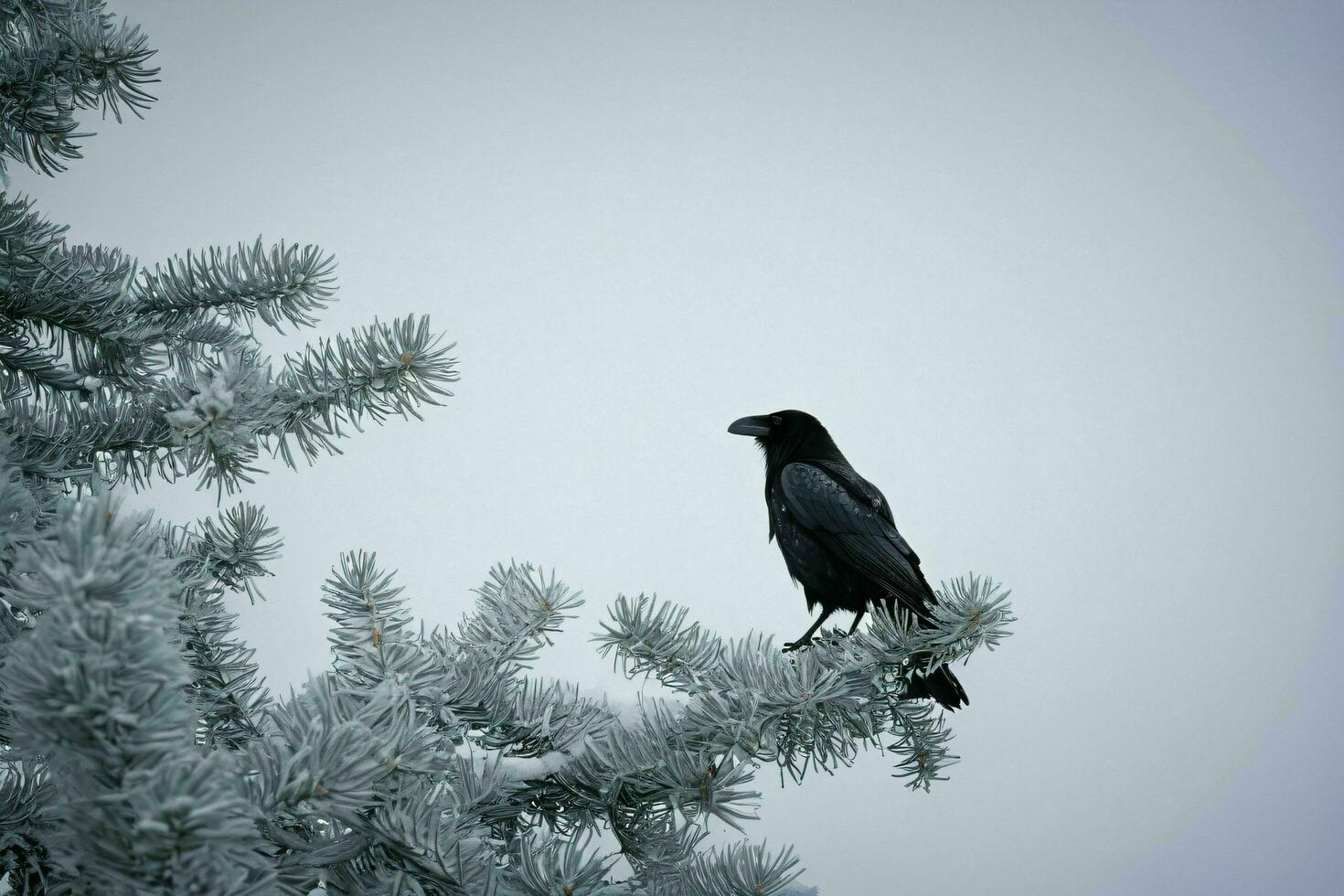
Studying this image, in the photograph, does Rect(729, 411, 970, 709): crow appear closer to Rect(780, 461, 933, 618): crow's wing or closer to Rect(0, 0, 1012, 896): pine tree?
Rect(780, 461, 933, 618): crow's wing

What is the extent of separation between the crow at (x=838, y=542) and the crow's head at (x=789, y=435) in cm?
10

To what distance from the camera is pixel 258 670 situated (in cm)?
92

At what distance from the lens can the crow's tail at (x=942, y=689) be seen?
1219 millimetres

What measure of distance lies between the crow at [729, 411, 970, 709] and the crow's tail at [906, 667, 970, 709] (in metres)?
0.17

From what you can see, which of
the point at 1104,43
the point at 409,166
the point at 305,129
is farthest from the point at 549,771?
the point at 1104,43

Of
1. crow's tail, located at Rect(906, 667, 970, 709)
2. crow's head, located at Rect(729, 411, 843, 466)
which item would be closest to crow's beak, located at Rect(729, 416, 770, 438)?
crow's head, located at Rect(729, 411, 843, 466)

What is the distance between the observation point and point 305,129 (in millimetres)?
64875

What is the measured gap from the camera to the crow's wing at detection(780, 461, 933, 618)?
153 centimetres

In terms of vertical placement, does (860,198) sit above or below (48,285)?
above

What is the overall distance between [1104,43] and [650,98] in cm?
6110

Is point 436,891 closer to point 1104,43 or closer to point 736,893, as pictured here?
point 736,893

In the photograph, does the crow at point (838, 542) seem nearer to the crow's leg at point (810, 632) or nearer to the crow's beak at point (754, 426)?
the crow's leg at point (810, 632)

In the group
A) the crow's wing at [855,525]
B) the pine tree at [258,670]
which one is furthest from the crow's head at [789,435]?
the pine tree at [258,670]

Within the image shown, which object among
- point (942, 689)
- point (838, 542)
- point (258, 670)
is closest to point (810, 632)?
point (838, 542)
